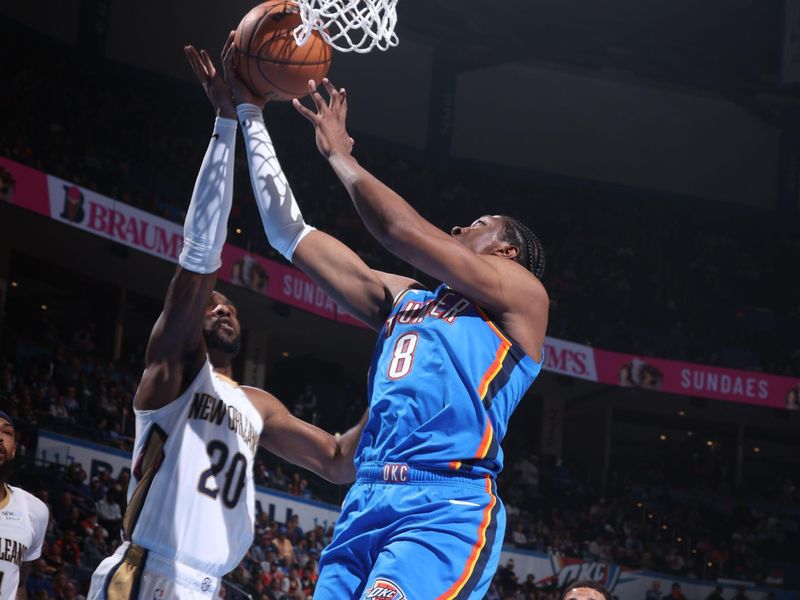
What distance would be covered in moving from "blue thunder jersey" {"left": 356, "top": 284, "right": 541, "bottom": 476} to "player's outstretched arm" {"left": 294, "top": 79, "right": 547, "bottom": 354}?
95mm

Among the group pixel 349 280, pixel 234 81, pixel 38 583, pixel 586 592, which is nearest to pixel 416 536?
pixel 349 280

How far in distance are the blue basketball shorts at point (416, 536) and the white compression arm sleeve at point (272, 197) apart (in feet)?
2.76

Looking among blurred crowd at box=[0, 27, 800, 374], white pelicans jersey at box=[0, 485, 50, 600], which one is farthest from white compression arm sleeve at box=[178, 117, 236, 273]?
blurred crowd at box=[0, 27, 800, 374]

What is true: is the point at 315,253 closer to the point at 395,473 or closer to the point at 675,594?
the point at 395,473

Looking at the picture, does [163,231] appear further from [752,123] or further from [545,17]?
[752,123]

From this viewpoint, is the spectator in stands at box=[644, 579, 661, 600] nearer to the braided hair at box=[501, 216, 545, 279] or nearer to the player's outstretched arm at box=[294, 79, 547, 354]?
the braided hair at box=[501, 216, 545, 279]

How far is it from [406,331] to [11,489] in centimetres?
310

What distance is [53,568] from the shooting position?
30.8 ft

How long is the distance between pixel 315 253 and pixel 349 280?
5.4 inches

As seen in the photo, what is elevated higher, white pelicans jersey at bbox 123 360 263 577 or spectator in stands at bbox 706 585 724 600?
spectator in stands at bbox 706 585 724 600

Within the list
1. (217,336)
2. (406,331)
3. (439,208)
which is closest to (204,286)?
(217,336)

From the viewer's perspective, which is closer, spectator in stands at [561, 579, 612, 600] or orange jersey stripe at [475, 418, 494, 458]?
orange jersey stripe at [475, 418, 494, 458]

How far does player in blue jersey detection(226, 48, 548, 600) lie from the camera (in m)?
2.73

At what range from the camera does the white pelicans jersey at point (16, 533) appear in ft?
16.4
